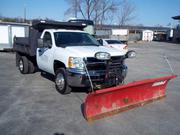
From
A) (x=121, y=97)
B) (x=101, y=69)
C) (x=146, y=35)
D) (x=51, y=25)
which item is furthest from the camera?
(x=146, y=35)

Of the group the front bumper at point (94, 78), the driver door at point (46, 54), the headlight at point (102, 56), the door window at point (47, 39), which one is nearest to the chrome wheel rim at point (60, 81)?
the front bumper at point (94, 78)

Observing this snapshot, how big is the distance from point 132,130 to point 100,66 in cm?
226

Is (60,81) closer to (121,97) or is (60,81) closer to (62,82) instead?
(62,82)

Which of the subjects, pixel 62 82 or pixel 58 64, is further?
pixel 58 64

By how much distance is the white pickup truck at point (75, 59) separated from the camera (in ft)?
20.6

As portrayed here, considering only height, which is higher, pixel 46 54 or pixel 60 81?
pixel 46 54

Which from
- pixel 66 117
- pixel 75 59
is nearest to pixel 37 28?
pixel 75 59

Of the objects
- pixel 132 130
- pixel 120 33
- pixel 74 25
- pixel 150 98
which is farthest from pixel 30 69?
pixel 120 33

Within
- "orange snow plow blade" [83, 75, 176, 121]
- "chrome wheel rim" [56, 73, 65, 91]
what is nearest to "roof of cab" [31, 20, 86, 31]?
"chrome wheel rim" [56, 73, 65, 91]

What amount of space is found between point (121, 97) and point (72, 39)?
293 centimetres

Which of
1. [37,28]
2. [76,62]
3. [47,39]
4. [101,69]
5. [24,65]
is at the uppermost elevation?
[37,28]

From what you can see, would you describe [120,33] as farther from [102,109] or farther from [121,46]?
[102,109]

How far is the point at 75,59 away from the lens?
6.30m

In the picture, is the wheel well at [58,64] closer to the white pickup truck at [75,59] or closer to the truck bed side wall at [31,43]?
the white pickup truck at [75,59]
